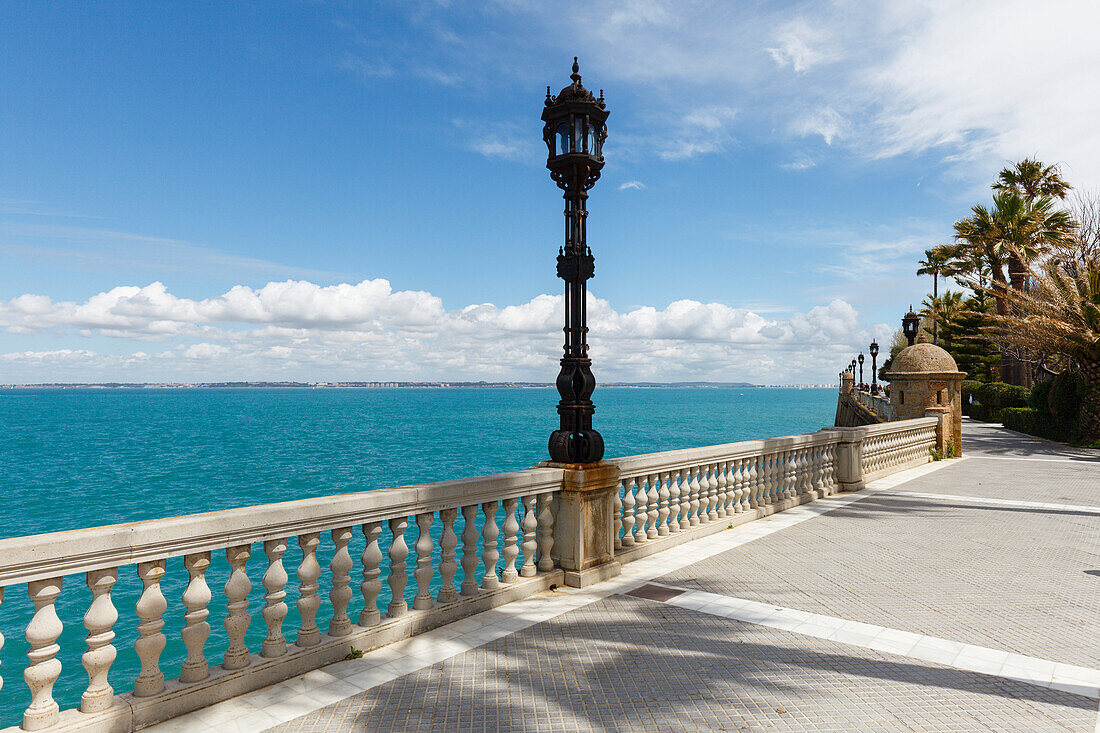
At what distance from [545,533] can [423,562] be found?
1645mm

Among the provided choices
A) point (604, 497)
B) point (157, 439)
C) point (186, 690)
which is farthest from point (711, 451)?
point (157, 439)

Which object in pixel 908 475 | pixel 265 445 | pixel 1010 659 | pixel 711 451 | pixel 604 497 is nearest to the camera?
pixel 1010 659

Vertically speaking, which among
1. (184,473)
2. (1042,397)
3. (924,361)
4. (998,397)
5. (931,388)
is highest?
(924,361)

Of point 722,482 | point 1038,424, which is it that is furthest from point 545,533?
point 1038,424

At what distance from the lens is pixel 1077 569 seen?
7.23 m

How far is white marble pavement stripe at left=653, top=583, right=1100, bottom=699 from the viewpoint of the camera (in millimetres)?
4449

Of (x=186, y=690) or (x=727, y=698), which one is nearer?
(x=186, y=690)

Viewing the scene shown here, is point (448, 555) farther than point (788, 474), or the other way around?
point (788, 474)

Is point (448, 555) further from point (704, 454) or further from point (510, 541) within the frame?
point (704, 454)

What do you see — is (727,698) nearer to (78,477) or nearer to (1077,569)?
(1077,569)

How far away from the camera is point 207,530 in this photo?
3.92 metres

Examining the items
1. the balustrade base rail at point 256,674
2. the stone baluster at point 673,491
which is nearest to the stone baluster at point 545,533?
the balustrade base rail at point 256,674

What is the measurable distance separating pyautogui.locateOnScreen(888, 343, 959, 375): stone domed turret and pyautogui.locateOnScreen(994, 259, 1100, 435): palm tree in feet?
19.6

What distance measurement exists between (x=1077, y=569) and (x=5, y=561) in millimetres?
9641
